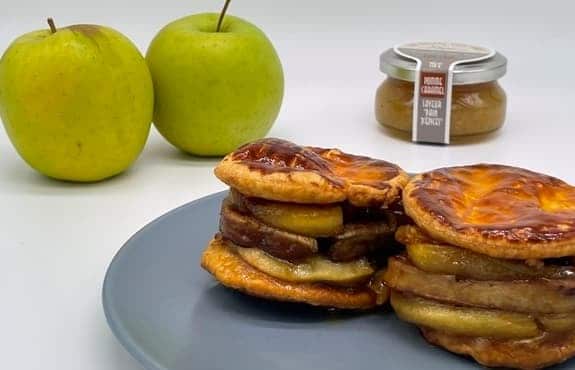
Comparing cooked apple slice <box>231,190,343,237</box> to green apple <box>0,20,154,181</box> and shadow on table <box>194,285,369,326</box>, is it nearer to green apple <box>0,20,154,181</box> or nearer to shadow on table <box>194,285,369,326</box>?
shadow on table <box>194,285,369,326</box>

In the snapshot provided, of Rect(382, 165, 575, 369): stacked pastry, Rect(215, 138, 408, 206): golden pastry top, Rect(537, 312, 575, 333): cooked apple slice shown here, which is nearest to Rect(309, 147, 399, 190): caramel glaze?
Rect(215, 138, 408, 206): golden pastry top

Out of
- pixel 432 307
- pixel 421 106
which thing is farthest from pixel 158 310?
pixel 421 106

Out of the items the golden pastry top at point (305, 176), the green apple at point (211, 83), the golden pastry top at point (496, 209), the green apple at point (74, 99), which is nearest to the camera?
the golden pastry top at point (496, 209)

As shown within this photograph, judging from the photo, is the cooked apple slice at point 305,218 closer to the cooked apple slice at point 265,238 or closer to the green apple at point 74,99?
the cooked apple slice at point 265,238

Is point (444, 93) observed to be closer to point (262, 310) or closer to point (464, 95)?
point (464, 95)

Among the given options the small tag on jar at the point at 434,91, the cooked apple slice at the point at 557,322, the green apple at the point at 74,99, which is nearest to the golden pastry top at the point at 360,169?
the cooked apple slice at the point at 557,322

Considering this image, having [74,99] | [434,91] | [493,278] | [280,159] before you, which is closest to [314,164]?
[280,159]

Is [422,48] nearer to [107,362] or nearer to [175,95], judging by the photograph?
[175,95]
